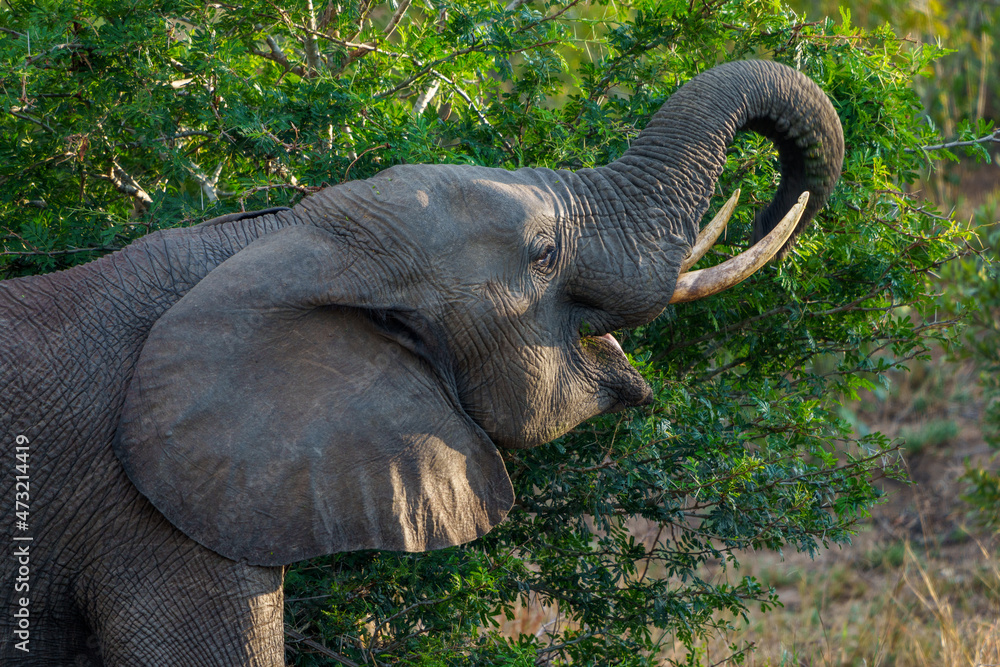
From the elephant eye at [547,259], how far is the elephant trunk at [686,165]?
5.1 inches

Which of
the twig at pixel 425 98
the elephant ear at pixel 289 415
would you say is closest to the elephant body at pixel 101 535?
the elephant ear at pixel 289 415

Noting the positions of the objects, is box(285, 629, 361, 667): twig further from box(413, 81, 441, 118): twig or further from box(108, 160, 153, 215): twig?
box(413, 81, 441, 118): twig

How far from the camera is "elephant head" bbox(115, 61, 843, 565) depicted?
8.87ft

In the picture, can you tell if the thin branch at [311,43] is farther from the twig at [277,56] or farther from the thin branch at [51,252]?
the thin branch at [51,252]

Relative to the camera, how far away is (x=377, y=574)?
358cm

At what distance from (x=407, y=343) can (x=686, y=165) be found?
1.18m

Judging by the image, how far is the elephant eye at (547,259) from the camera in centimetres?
296

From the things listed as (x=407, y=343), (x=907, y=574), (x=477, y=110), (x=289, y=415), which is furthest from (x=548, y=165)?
(x=907, y=574)

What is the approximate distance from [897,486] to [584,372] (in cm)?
759

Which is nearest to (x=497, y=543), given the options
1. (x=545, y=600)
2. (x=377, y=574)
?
(x=545, y=600)

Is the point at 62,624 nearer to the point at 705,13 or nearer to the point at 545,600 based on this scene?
the point at 545,600

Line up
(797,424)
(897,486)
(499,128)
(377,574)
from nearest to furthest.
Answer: (377,574) → (797,424) → (499,128) → (897,486)

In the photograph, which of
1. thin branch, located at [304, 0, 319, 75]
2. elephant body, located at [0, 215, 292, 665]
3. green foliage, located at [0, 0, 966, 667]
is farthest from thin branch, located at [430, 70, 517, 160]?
elephant body, located at [0, 215, 292, 665]

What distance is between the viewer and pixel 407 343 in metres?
2.88
